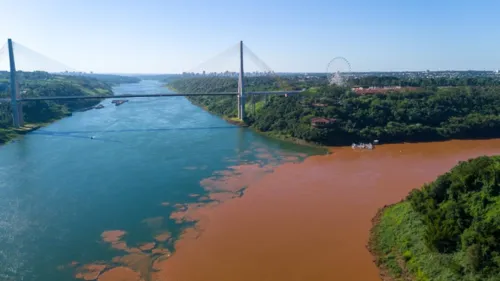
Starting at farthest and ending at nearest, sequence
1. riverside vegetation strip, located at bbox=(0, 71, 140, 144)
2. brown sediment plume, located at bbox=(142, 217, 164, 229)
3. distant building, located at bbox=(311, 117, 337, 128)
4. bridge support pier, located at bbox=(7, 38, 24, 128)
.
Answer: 1. bridge support pier, located at bbox=(7, 38, 24, 128)
2. riverside vegetation strip, located at bbox=(0, 71, 140, 144)
3. distant building, located at bbox=(311, 117, 337, 128)
4. brown sediment plume, located at bbox=(142, 217, 164, 229)

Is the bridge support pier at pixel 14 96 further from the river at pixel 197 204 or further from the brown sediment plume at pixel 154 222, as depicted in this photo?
the brown sediment plume at pixel 154 222

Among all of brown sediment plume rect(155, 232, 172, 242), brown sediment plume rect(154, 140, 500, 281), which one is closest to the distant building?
brown sediment plume rect(154, 140, 500, 281)

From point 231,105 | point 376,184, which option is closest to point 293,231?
point 376,184

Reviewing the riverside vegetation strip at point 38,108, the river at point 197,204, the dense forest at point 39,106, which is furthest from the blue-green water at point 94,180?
the dense forest at point 39,106

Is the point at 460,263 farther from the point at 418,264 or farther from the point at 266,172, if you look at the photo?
the point at 266,172

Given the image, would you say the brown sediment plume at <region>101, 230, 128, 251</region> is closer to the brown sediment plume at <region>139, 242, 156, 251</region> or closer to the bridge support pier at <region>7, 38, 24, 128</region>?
the brown sediment plume at <region>139, 242, 156, 251</region>

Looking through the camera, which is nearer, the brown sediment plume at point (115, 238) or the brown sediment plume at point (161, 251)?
the brown sediment plume at point (161, 251)

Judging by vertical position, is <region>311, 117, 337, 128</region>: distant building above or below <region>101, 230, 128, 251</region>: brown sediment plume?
above

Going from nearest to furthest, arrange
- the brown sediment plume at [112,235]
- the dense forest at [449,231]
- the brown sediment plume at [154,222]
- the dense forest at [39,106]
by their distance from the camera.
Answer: the dense forest at [449,231]
the brown sediment plume at [112,235]
the brown sediment plume at [154,222]
the dense forest at [39,106]
